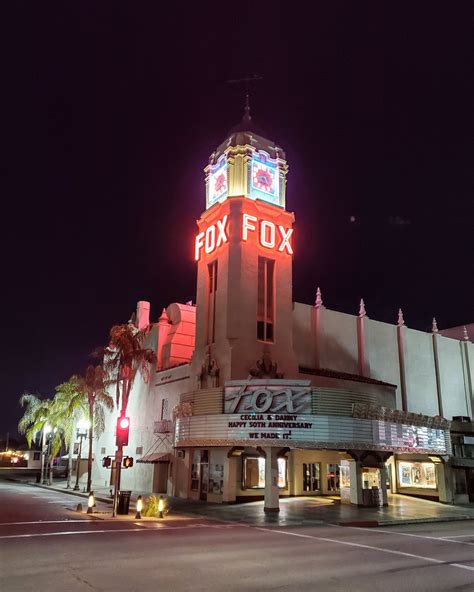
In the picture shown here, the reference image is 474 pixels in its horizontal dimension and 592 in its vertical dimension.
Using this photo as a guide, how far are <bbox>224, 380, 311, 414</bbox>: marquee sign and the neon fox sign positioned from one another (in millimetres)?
10893

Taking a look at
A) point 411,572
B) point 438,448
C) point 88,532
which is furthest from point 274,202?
point 411,572

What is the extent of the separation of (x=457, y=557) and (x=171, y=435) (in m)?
25.2

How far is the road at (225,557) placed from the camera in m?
10.3

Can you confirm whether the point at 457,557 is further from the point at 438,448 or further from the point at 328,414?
the point at 438,448

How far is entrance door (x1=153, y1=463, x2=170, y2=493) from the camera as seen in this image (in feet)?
120

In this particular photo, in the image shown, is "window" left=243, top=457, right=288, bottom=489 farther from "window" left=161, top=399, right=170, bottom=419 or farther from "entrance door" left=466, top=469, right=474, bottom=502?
"entrance door" left=466, top=469, right=474, bottom=502

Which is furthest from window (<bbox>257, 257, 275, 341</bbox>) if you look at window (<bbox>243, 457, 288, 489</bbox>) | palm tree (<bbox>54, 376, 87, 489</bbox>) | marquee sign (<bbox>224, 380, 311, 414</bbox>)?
palm tree (<bbox>54, 376, 87, 489</bbox>)

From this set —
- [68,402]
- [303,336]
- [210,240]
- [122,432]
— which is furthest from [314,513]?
[68,402]

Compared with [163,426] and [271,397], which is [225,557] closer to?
[271,397]

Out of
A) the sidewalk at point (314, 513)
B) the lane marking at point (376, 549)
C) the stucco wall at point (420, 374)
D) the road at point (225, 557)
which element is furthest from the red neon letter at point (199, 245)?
the lane marking at point (376, 549)

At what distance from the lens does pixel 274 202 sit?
3803cm

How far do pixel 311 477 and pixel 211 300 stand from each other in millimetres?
13197

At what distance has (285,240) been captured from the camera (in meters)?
37.2

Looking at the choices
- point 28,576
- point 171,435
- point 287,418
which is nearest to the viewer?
point 28,576
